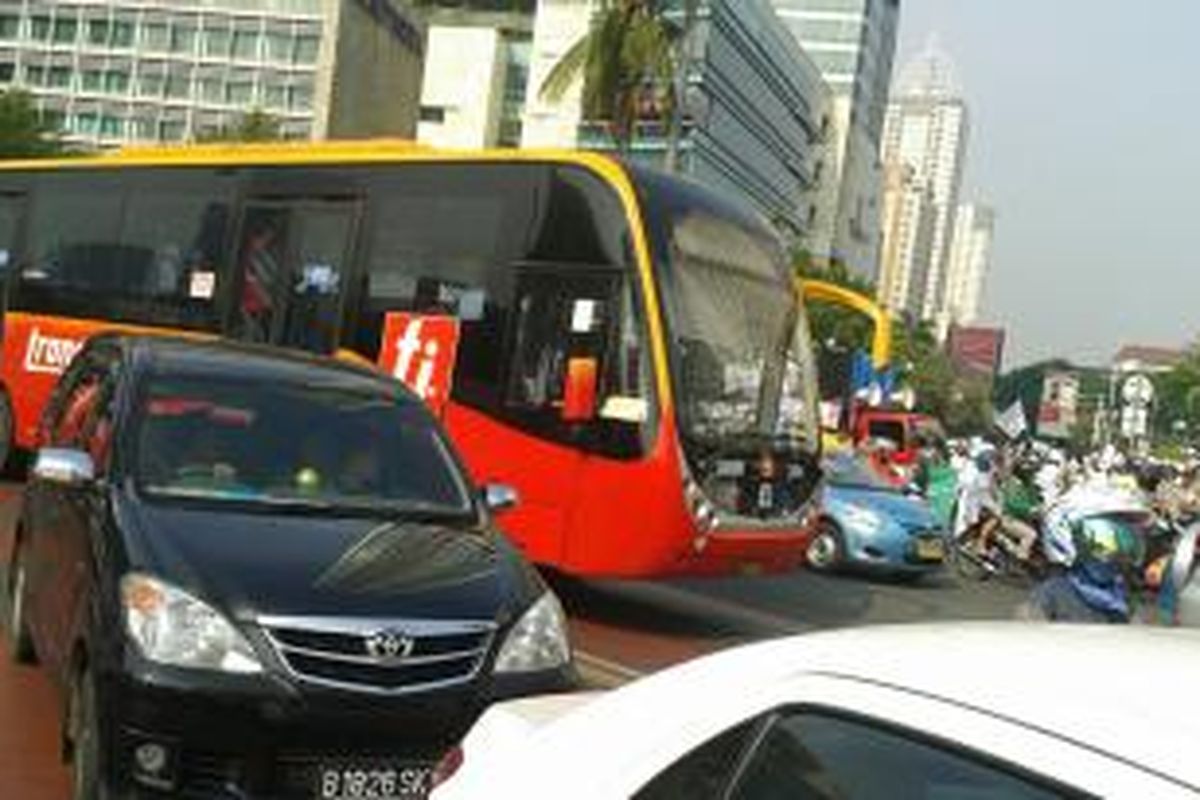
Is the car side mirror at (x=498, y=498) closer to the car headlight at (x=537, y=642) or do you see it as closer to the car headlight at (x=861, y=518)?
the car headlight at (x=537, y=642)

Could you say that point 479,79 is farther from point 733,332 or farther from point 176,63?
point 733,332

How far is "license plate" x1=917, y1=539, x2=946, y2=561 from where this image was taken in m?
22.9

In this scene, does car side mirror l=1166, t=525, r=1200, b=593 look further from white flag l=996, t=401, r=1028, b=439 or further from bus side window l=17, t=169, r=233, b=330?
white flag l=996, t=401, r=1028, b=439

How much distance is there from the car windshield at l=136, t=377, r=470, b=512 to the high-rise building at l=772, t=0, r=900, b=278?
446 feet

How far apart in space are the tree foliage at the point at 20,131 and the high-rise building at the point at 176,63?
986 inches

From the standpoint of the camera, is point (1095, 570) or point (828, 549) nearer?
point (1095, 570)

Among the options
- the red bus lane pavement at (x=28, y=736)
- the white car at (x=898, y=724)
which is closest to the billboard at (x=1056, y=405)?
the red bus lane pavement at (x=28, y=736)

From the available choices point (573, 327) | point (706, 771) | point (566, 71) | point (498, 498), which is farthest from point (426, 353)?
point (566, 71)

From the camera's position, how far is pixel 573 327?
14.5 meters

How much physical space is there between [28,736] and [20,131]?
82.2m

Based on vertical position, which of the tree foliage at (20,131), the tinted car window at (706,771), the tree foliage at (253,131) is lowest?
the tinted car window at (706,771)

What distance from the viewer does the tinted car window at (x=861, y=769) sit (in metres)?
2.53

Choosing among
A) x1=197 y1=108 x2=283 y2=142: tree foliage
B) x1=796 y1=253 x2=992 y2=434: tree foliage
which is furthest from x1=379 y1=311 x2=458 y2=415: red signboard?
x1=796 y1=253 x2=992 y2=434: tree foliage

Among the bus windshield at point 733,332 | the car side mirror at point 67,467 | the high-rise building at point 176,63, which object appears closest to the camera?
the car side mirror at point 67,467
